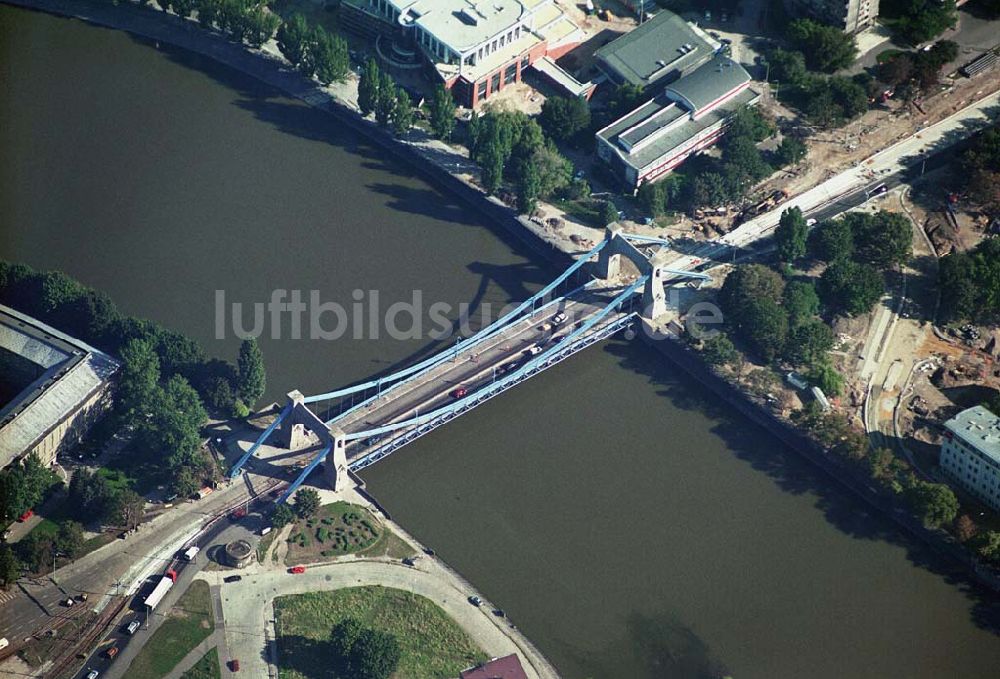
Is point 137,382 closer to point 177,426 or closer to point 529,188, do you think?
point 177,426

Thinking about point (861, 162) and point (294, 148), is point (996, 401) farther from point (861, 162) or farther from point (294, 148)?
point (294, 148)

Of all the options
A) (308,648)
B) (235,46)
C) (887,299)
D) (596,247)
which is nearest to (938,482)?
(887,299)

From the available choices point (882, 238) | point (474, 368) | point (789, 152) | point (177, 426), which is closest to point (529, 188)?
point (474, 368)

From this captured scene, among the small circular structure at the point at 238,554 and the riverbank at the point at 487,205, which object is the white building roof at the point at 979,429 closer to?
the riverbank at the point at 487,205

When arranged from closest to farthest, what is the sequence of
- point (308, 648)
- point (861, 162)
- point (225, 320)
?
1. point (308, 648)
2. point (225, 320)
3. point (861, 162)

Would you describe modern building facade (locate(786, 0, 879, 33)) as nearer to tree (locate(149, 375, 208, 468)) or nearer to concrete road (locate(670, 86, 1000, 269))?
concrete road (locate(670, 86, 1000, 269))

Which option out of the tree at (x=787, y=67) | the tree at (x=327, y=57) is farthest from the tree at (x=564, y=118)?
the tree at (x=327, y=57)
